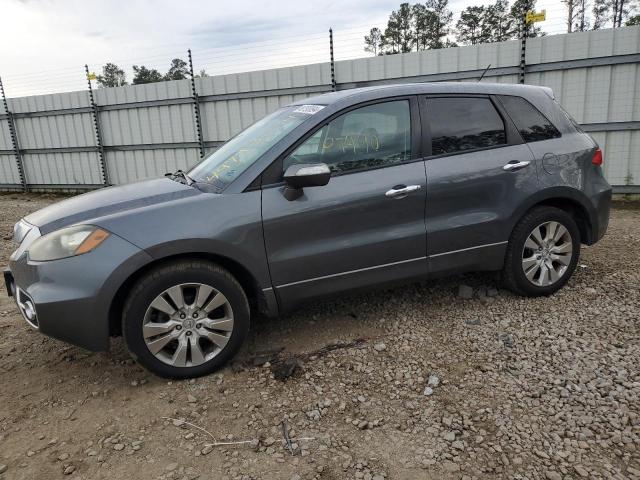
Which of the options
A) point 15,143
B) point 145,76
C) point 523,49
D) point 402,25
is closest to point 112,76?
point 145,76

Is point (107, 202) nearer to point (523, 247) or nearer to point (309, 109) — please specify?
point (309, 109)

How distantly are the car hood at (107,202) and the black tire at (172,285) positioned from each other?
0.48 m

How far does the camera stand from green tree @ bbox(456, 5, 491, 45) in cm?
2786

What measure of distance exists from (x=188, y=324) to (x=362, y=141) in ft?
5.50

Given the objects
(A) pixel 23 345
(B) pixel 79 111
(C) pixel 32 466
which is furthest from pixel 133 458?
(B) pixel 79 111

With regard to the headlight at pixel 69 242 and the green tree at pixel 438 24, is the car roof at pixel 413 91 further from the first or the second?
the green tree at pixel 438 24

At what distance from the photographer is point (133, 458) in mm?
2389

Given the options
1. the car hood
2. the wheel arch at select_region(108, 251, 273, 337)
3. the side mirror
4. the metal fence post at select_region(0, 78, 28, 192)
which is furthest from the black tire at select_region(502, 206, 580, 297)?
the metal fence post at select_region(0, 78, 28, 192)

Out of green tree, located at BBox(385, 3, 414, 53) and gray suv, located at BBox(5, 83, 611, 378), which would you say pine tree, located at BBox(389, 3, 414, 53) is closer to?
green tree, located at BBox(385, 3, 414, 53)

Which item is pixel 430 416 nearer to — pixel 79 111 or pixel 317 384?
pixel 317 384

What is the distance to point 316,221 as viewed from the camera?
313cm

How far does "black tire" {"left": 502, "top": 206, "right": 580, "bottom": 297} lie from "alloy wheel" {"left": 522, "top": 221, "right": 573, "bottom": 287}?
0.09ft

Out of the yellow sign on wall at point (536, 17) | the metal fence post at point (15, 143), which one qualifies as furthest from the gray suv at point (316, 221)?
the metal fence post at point (15, 143)

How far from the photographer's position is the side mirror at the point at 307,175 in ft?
9.61
